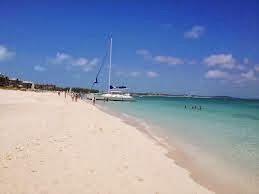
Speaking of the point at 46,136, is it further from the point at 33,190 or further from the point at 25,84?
the point at 25,84

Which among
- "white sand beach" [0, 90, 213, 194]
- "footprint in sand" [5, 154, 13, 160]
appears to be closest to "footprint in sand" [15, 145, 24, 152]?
"white sand beach" [0, 90, 213, 194]

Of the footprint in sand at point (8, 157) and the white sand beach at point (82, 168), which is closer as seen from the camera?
the white sand beach at point (82, 168)

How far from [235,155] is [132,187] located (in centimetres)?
707

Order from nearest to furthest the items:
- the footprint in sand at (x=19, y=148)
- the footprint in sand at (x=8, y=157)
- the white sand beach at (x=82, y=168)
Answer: the white sand beach at (x=82, y=168) < the footprint in sand at (x=8, y=157) < the footprint in sand at (x=19, y=148)

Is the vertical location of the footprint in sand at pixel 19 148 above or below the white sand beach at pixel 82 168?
above

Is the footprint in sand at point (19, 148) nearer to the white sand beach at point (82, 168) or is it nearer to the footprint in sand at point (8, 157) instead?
the white sand beach at point (82, 168)

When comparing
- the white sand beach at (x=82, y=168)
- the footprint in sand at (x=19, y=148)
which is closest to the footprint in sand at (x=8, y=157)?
the white sand beach at (x=82, y=168)

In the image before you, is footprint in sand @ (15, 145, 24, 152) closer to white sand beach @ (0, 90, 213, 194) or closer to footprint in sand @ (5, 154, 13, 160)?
white sand beach @ (0, 90, 213, 194)

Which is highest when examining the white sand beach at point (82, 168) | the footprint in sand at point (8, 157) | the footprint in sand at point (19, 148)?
the footprint in sand at point (19, 148)

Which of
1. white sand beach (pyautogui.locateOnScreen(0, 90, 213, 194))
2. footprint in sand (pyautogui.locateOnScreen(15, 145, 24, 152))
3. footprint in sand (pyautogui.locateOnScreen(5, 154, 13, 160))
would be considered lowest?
white sand beach (pyautogui.locateOnScreen(0, 90, 213, 194))

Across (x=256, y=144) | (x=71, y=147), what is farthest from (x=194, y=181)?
(x=256, y=144)

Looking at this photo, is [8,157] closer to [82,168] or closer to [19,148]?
[19,148]

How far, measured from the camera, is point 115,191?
243 inches

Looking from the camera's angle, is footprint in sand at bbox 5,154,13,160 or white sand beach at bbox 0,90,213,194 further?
footprint in sand at bbox 5,154,13,160
